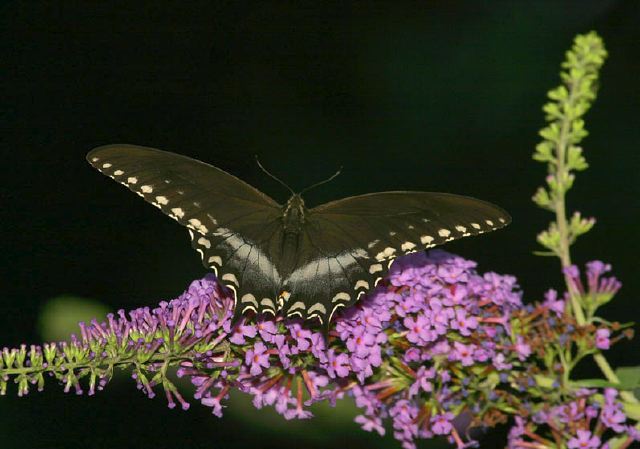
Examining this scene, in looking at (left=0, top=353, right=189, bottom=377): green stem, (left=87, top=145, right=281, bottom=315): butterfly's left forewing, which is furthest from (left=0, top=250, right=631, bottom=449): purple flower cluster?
(left=87, top=145, right=281, bottom=315): butterfly's left forewing

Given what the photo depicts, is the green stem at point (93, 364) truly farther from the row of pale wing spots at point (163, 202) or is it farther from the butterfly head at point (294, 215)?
the butterfly head at point (294, 215)

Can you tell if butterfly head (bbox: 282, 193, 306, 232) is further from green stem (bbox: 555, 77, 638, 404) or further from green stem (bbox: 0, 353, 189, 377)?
green stem (bbox: 555, 77, 638, 404)

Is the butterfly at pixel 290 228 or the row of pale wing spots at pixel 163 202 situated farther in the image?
the row of pale wing spots at pixel 163 202

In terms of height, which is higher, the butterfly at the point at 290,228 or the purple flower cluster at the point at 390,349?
the butterfly at the point at 290,228

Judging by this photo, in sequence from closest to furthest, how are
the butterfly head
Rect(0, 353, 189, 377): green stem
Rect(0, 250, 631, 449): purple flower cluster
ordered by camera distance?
1. Rect(0, 353, 189, 377): green stem
2. Rect(0, 250, 631, 449): purple flower cluster
3. the butterfly head

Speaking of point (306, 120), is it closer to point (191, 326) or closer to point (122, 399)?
point (122, 399)

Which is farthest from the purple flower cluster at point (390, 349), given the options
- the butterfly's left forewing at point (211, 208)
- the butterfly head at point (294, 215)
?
the butterfly head at point (294, 215)

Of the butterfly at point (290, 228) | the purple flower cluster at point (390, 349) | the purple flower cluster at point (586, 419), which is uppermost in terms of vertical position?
the butterfly at point (290, 228)

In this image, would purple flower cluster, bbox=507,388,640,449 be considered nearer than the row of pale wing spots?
Yes

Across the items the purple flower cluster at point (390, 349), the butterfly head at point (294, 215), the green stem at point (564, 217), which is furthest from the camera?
the butterfly head at point (294, 215)
